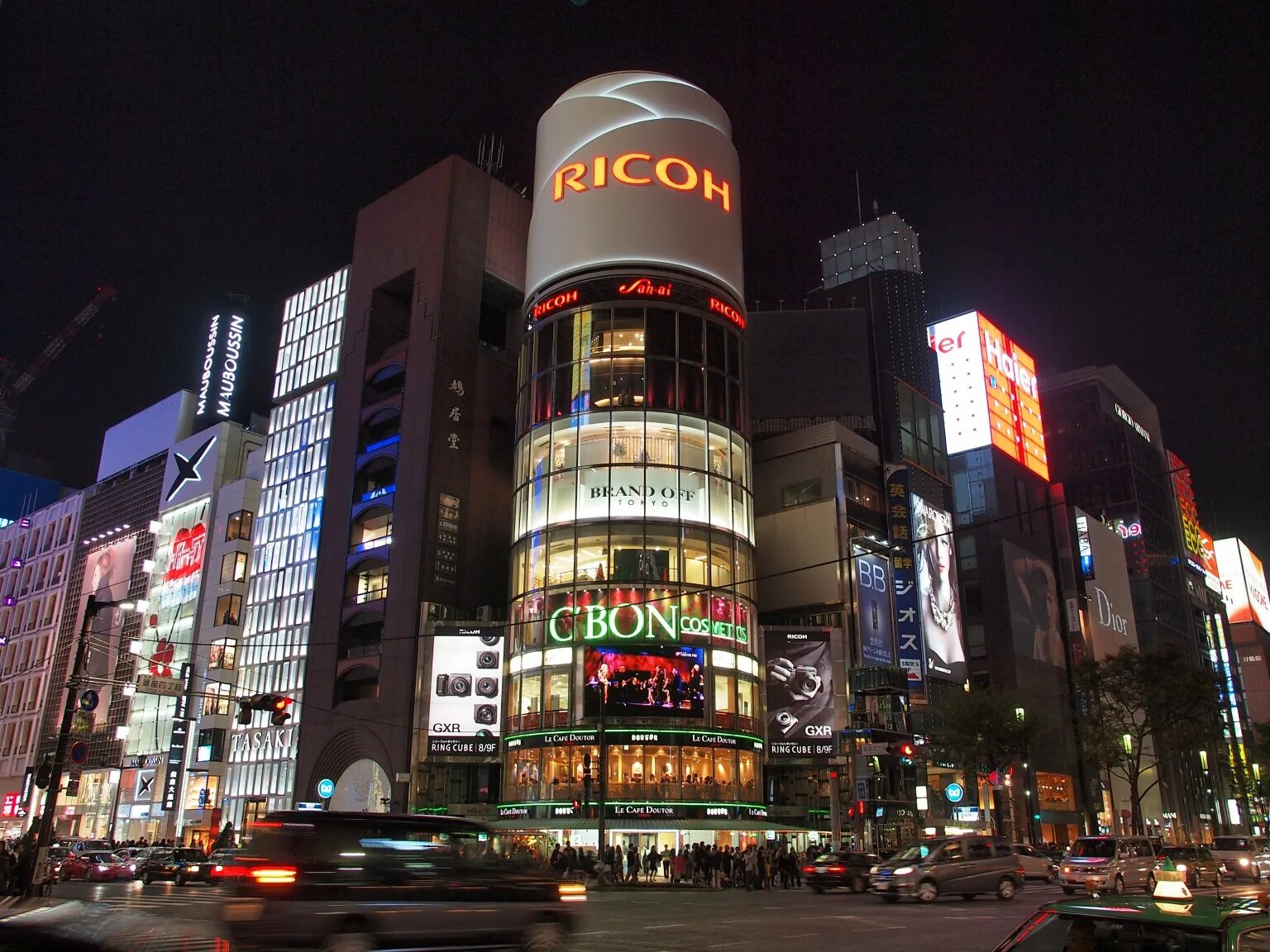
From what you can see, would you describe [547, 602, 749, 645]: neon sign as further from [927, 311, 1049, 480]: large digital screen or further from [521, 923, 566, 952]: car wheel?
[927, 311, 1049, 480]: large digital screen

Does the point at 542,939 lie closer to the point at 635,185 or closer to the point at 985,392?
the point at 635,185

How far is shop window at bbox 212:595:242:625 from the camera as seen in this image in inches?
3009

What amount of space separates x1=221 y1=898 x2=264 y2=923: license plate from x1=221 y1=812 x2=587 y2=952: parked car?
0.4 inches

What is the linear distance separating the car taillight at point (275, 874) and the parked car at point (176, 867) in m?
31.2

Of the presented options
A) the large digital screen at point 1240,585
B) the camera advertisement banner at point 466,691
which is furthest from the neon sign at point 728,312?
the large digital screen at point 1240,585

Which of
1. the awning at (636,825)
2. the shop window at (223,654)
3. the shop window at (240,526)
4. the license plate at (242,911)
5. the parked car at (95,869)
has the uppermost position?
the shop window at (240,526)

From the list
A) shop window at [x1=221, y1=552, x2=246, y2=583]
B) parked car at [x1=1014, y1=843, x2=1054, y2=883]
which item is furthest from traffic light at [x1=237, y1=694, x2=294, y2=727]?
shop window at [x1=221, y1=552, x2=246, y2=583]

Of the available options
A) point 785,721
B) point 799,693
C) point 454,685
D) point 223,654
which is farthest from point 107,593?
point 799,693

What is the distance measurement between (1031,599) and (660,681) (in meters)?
49.6

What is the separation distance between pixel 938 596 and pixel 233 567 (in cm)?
5419

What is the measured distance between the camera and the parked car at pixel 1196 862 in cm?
2986

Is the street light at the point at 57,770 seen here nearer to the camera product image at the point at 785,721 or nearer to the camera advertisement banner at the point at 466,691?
the camera advertisement banner at the point at 466,691

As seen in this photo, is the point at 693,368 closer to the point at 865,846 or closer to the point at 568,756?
the point at 568,756

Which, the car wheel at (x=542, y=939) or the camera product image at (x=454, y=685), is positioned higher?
the camera product image at (x=454, y=685)
